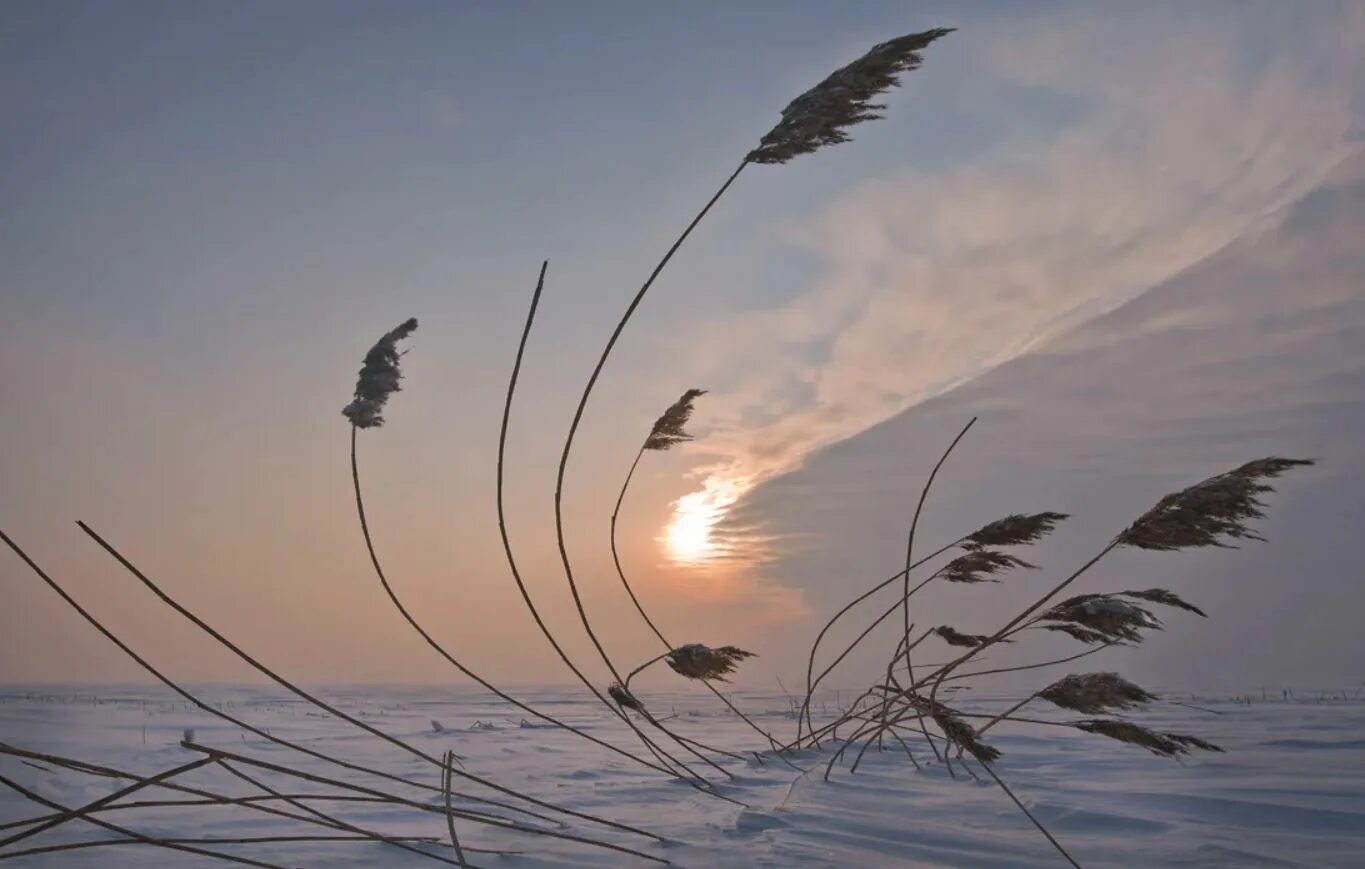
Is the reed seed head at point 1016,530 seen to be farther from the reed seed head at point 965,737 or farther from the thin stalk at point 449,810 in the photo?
the thin stalk at point 449,810

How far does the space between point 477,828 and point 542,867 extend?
64 cm

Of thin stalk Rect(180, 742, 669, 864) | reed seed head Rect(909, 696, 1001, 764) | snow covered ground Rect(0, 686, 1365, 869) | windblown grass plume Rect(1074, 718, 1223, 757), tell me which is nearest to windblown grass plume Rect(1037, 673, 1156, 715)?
windblown grass plume Rect(1074, 718, 1223, 757)

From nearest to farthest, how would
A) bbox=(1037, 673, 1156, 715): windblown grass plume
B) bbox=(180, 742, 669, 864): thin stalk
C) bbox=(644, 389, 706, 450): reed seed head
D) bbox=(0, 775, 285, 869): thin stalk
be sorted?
bbox=(0, 775, 285, 869): thin stalk < bbox=(180, 742, 669, 864): thin stalk < bbox=(1037, 673, 1156, 715): windblown grass plume < bbox=(644, 389, 706, 450): reed seed head

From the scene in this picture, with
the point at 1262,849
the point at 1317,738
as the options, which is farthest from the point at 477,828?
the point at 1317,738

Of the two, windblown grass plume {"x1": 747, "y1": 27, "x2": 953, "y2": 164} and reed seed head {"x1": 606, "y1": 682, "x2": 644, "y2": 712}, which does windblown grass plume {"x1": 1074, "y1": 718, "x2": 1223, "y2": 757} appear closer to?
reed seed head {"x1": 606, "y1": 682, "x2": 644, "y2": 712}

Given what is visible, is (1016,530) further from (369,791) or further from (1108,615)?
(369,791)

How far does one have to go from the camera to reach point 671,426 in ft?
12.4

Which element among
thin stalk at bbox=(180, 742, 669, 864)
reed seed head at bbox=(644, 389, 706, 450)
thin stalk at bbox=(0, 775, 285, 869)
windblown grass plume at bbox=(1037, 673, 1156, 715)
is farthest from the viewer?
reed seed head at bbox=(644, 389, 706, 450)

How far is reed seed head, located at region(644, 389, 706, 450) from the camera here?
12.4ft

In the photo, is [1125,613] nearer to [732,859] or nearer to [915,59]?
[732,859]

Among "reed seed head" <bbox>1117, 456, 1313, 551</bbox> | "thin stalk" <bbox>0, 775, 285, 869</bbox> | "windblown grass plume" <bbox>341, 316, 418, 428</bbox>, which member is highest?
"windblown grass plume" <bbox>341, 316, 418, 428</bbox>

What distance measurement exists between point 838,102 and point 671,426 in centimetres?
171

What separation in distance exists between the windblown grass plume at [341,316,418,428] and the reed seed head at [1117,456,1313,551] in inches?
78.9

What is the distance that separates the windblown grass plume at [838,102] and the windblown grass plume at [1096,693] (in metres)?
1.49
